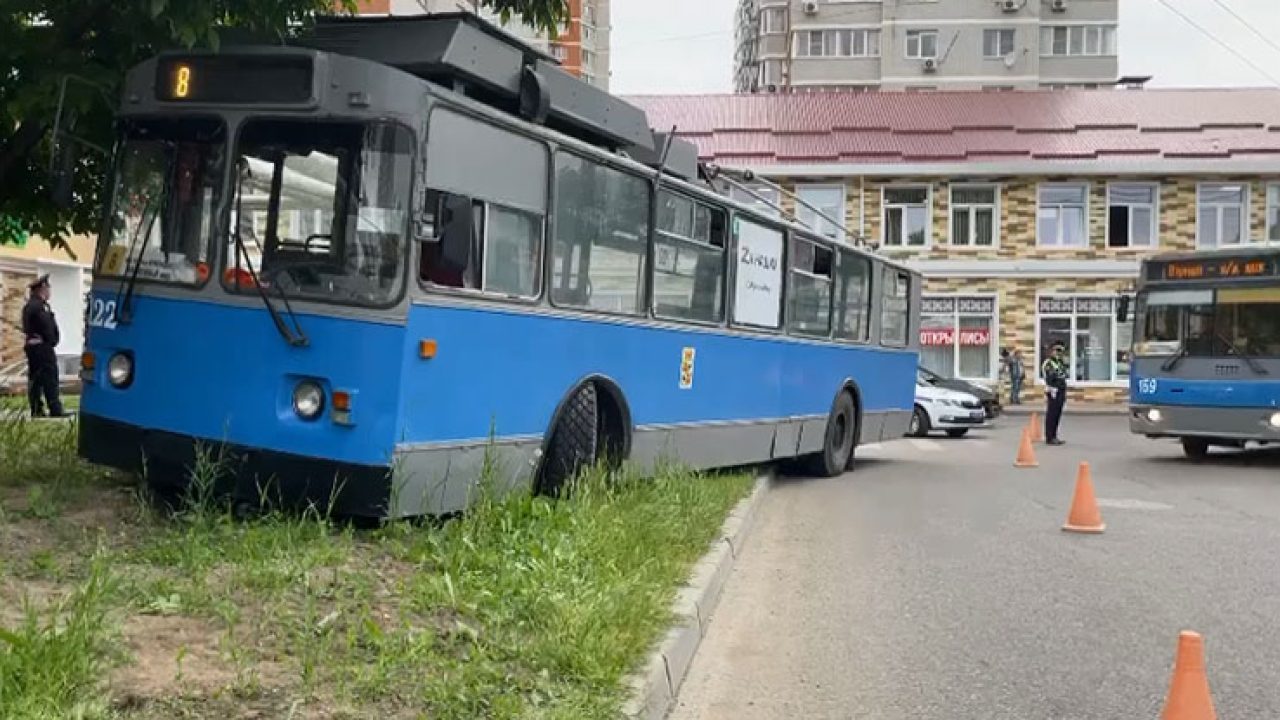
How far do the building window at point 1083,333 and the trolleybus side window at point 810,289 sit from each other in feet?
78.0

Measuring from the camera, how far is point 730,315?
1150cm

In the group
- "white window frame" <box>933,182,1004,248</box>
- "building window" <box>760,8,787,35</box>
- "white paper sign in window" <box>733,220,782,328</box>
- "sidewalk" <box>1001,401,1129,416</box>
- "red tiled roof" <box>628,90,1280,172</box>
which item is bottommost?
"sidewalk" <box>1001,401,1129,416</box>

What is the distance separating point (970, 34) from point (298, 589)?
221 ft

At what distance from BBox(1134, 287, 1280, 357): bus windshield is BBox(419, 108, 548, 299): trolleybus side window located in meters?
12.6

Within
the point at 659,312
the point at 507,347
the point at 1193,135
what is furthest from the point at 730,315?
the point at 1193,135

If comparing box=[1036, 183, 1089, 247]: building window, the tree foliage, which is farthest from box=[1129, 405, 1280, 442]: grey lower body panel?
box=[1036, 183, 1089, 247]: building window

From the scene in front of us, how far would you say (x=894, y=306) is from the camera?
56.5 ft

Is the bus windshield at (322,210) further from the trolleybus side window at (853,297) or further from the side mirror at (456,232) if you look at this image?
the trolleybus side window at (853,297)

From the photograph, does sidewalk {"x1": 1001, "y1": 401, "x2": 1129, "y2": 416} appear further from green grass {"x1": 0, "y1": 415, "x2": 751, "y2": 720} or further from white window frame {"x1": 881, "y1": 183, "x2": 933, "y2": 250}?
green grass {"x1": 0, "y1": 415, "x2": 751, "y2": 720}

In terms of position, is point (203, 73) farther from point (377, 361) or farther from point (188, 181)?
point (377, 361)

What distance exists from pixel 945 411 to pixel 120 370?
62.7 ft

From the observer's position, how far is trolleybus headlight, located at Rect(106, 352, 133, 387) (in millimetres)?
7203

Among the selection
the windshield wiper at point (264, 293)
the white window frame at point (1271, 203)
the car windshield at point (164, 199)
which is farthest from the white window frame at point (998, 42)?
the windshield wiper at point (264, 293)

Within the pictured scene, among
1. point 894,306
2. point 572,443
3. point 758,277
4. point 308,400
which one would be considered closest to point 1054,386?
point 894,306
